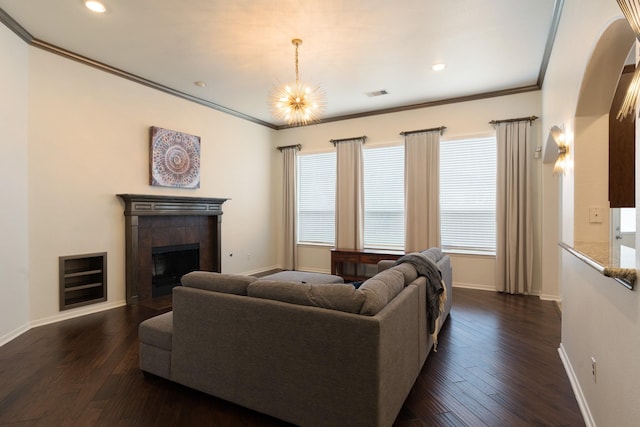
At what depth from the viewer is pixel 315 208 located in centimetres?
691

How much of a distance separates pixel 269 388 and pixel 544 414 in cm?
179

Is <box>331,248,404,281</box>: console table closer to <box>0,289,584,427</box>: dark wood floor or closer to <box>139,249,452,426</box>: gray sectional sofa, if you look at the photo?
<box>0,289,584,427</box>: dark wood floor

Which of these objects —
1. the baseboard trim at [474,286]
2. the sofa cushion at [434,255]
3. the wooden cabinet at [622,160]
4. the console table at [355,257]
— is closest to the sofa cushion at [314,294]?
the sofa cushion at [434,255]

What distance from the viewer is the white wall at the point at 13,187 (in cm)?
320

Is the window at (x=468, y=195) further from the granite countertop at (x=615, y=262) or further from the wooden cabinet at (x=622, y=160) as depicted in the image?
the granite countertop at (x=615, y=262)

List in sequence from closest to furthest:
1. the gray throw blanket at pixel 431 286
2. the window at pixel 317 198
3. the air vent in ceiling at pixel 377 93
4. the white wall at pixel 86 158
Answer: the gray throw blanket at pixel 431 286, the white wall at pixel 86 158, the air vent in ceiling at pixel 377 93, the window at pixel 317 198

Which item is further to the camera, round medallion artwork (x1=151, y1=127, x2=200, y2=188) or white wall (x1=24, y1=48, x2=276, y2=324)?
round medallion artwork (x1=151, y1=127, x2=200, y2=188)

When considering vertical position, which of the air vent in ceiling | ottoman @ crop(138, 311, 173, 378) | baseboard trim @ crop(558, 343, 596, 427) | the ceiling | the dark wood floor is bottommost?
the dark wood floor

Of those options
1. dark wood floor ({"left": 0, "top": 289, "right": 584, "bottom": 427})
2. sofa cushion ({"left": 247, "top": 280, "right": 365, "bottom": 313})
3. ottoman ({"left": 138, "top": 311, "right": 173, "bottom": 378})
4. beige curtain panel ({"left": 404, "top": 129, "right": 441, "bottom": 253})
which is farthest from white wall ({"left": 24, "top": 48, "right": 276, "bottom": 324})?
beige curtain panel ({"left": 404, "top": 129, "right": 441, "bottom": 253})

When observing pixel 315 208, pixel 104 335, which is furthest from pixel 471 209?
pixel 104 335

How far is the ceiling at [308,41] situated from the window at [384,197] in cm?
129

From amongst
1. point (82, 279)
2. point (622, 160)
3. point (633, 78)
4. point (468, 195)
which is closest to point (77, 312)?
point (82, 279)

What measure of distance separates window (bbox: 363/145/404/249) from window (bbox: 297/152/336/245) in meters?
0.75

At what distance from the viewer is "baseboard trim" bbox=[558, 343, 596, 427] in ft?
6.57
